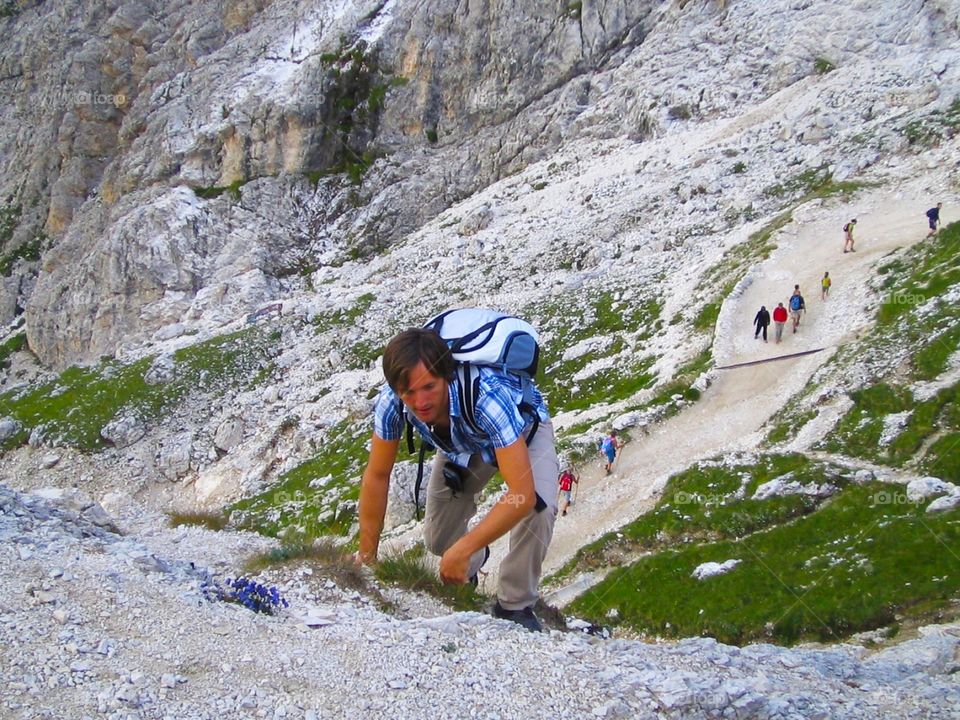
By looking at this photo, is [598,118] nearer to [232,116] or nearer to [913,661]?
[232,116]

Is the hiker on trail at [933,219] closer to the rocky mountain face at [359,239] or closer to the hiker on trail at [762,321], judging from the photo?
the rocky mountain face at [359,239]

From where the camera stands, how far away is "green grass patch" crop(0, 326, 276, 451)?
37.4 metres

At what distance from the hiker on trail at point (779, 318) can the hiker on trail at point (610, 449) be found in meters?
8.69

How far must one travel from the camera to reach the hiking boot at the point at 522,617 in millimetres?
7514

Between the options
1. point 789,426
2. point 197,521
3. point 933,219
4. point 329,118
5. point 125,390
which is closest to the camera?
point 197,521

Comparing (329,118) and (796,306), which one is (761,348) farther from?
(329,118)

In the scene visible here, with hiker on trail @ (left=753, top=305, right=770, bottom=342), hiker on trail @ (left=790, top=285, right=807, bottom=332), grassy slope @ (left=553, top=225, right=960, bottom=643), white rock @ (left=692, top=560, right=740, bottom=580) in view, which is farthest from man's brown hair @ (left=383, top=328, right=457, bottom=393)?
hiker on trail @ (left=790, top=285, right=807, bottom=332)

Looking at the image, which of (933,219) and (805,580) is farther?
(933,219)

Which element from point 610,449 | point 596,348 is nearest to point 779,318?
point 596,348

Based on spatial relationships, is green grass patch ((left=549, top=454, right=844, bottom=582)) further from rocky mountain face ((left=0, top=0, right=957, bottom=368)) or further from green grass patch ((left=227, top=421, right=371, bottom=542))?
rocky mountain face ((left=0, top=0, right=957, bottom=368))

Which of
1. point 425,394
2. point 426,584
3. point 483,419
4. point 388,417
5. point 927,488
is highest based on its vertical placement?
point 425,394

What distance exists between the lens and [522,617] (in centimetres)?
756

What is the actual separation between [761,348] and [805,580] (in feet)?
46.1

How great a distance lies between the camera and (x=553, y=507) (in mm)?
7008
